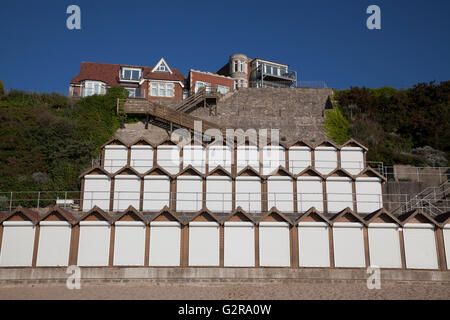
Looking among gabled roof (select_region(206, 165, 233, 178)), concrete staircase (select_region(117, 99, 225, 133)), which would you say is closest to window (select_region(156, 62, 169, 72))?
concrete staircase (select_region(117, 99, 225, 133))

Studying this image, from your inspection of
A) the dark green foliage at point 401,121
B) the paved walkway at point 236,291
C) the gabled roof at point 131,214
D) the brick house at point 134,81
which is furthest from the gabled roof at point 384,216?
the brick house at point 134,81

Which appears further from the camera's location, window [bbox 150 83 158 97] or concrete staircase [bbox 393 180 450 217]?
window [bbox 150 83 158 97]

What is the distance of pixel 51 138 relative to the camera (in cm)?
3200

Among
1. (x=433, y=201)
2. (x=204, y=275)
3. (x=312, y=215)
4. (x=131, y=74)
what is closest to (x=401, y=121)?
(x=433, y=201)

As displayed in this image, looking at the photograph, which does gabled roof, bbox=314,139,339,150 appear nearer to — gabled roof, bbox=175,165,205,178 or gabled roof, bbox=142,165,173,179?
gabled roof, bbox=175,165,205,178

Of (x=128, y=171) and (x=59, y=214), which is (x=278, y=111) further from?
(x=59, y=214)

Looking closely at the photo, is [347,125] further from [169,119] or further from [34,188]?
[34,188]

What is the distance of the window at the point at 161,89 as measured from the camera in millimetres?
43562

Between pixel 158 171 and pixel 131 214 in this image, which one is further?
pixel 158 171

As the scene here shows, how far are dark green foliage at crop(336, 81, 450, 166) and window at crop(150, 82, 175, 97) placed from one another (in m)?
17.9

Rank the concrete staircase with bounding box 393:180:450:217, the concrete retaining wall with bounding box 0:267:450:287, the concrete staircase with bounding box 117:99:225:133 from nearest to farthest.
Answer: the concrete retaining wall with bounding box 0:267:450:287
the concrete staircase with bounding box 393:180:450:217
the concrete staircase with bounding box 117:99:225:133

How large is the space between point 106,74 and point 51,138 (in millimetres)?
16752

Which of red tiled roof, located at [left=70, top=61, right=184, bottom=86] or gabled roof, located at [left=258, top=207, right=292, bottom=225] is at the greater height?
red tiled roof, located at [left=70, top=61, right=184, bottom=86]

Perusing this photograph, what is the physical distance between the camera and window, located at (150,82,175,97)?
143 ft
